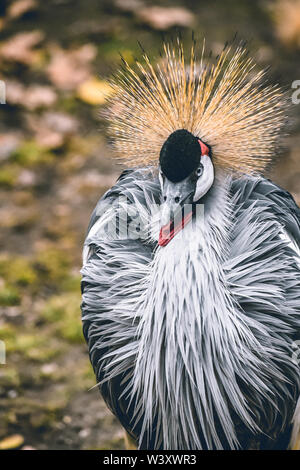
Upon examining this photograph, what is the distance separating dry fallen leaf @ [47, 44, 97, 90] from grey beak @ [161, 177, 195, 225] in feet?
7.51

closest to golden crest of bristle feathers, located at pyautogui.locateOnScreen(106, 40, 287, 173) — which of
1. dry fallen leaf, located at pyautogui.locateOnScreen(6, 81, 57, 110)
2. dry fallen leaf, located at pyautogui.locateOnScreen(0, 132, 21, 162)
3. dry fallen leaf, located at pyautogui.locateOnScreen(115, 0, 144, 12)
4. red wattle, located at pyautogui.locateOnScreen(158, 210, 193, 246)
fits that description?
red wattle, located at pyautogui.locateOnScreen(158, 210, 193, 246)

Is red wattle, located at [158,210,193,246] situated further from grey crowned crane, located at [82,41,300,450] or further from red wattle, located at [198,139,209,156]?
red wattle, located at [198,139,209,156]

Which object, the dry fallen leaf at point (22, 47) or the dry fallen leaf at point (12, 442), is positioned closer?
the dry fallen leaf at point (12, 442)

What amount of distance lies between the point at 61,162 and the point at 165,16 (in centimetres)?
119

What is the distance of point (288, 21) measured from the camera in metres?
3.69

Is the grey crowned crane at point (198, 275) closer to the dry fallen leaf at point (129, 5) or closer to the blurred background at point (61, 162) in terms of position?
the blurred background at point (61, 162)

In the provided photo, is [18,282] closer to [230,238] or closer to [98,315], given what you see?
[98,315]

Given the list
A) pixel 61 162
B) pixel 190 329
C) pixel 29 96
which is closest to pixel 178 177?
pixel 190 329

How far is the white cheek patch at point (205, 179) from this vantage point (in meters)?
1.38

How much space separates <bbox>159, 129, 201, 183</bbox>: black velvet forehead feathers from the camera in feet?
4.34

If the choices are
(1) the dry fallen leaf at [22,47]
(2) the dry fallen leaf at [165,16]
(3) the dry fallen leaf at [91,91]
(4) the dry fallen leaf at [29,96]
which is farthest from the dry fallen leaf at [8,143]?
(2) the dry fallen leaf at [165,16]

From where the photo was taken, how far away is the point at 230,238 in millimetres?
1509

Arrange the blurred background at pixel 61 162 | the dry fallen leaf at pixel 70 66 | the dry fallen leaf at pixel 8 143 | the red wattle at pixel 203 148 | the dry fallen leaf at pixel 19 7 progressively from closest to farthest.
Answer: the red wattle at pixel 203 148, the blurred background at pixel 61 162, the dry fallen leaf at pixel 8 143, the dry fallen leaf at pixel 70 66, the dry fallen leaf at pixel 19 7

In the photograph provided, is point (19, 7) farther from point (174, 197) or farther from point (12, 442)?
point (174, 197)
